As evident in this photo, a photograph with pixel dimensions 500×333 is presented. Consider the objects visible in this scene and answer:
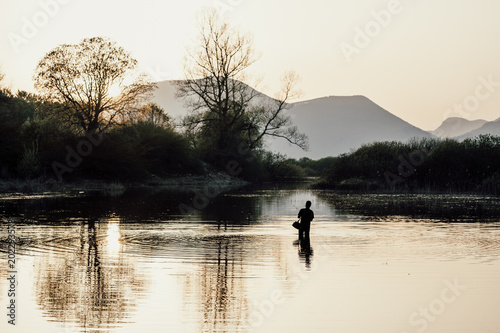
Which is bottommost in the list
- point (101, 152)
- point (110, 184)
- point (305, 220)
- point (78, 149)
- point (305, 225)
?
point (305, 225)

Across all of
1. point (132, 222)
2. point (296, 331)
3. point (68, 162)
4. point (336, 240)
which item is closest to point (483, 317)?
point (296, 331)

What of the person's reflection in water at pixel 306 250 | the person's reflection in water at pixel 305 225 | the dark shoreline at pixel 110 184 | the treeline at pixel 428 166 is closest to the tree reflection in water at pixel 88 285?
the person's reflection in water at pixel 306 250

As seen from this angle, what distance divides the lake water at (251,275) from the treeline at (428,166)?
79.9 ft

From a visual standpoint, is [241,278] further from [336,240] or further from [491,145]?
[491,145]

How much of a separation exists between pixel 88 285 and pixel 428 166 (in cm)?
4504

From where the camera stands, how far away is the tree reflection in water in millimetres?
11992

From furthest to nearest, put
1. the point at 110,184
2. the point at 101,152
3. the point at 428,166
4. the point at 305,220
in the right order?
the point at 101,152 < the point at 110,184 < the point at 428,166 < the point at 305,220

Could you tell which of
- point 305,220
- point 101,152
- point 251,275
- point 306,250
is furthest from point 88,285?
point 101,152

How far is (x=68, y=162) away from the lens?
206 ft

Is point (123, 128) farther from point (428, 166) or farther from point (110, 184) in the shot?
point (428, 166)

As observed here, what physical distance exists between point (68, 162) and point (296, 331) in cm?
5425

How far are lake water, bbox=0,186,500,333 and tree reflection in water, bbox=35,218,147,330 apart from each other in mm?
30

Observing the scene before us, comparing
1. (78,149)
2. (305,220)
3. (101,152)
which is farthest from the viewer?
(101,152)

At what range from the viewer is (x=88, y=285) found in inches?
576
